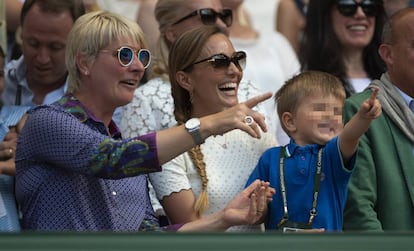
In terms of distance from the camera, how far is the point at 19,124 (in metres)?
5.21

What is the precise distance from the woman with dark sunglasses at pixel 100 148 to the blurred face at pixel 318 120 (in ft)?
1.34

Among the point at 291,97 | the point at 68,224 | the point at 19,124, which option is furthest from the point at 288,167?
the point at 19,124

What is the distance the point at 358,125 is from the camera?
170 inches

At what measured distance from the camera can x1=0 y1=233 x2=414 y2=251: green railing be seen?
304cm

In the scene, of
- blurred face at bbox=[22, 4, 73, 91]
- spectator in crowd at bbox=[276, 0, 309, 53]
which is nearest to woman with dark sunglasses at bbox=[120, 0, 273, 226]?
blurred face at bbox=[22, 4, 73, 91]

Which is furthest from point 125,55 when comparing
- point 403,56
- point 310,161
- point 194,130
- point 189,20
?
point 403,56

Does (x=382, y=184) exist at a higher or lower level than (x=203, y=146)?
lower

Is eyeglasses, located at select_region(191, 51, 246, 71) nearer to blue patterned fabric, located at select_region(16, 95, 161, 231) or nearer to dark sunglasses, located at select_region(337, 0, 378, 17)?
blue patterned fabric, located at select_region(16, 95, 161, 231)

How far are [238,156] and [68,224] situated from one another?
39.5 inches

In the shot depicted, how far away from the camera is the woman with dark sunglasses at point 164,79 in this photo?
5.29 m

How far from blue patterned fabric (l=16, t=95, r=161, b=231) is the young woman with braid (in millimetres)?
349

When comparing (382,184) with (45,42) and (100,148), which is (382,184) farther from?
(45,42)

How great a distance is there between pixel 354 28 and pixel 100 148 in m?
2.44

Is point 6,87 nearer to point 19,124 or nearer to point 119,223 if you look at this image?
point 19,124
